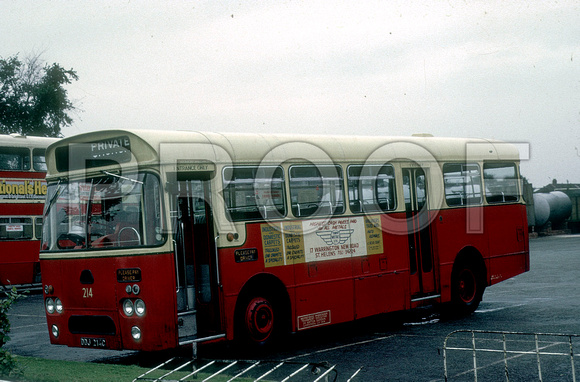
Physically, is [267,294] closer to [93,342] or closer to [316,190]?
[316,190]

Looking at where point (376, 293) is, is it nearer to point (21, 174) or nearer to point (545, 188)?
point (21, 174)

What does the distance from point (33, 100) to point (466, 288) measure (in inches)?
1551

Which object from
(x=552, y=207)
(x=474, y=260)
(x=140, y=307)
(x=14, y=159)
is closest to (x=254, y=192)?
(x=140, y=307)

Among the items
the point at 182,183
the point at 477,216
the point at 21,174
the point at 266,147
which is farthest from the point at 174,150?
the point at 21,174

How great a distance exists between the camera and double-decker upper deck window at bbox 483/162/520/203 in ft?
49.3

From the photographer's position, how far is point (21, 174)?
901 inches

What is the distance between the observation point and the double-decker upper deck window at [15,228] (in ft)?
75.7

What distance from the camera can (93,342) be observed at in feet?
32.1

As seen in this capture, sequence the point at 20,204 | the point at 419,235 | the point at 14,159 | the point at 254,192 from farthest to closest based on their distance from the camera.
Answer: the point at 20,204 → the point at 14,159 → the point at 419,235 → the point at 254,192

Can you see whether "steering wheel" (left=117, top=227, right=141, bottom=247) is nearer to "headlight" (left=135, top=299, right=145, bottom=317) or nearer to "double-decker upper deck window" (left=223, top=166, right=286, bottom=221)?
"headlight" (left=135, top=299, right=145, bottom=317)

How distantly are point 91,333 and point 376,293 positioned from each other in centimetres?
470

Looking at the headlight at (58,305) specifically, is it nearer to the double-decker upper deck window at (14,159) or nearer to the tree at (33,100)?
the double-decker upper deck window at (14,159)

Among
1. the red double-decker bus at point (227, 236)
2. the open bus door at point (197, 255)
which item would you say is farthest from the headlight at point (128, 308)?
the open bus door at point (197, 255)

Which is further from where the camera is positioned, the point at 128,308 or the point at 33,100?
the point at 33,100
